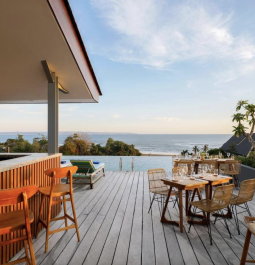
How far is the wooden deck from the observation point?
97.8 inches

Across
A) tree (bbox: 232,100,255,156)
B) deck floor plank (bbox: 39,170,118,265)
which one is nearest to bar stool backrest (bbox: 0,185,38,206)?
deck floor plank (bbox: 39,170,118,265)

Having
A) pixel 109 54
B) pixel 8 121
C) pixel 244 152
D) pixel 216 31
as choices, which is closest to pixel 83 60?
pixel 216 31

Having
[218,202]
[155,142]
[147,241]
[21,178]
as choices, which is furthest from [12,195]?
[155,142]

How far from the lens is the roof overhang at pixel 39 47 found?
238cm

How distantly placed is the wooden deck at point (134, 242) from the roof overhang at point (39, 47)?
2.87 m

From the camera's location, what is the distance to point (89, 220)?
12.1ft

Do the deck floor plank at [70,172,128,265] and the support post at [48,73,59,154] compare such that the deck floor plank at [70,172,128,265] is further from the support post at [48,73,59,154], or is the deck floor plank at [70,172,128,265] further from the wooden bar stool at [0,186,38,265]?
the support post at [48,73,59,154]

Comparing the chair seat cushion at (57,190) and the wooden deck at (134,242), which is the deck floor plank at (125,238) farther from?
the chair seat cushion at (57,190)

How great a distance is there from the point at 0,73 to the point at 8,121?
3041 cm

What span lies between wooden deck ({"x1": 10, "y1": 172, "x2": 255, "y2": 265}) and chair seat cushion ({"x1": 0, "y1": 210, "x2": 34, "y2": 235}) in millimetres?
794

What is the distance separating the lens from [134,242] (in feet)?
9.49

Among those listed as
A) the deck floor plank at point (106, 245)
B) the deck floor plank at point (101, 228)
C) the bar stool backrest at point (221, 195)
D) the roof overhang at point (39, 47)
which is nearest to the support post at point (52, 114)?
the roof overhang at point (39, 47)

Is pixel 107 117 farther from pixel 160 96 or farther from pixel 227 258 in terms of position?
pixel 227 258

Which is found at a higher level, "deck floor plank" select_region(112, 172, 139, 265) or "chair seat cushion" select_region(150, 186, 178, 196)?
"chair seat cushion" select_region(150, 186, 178, 196)
